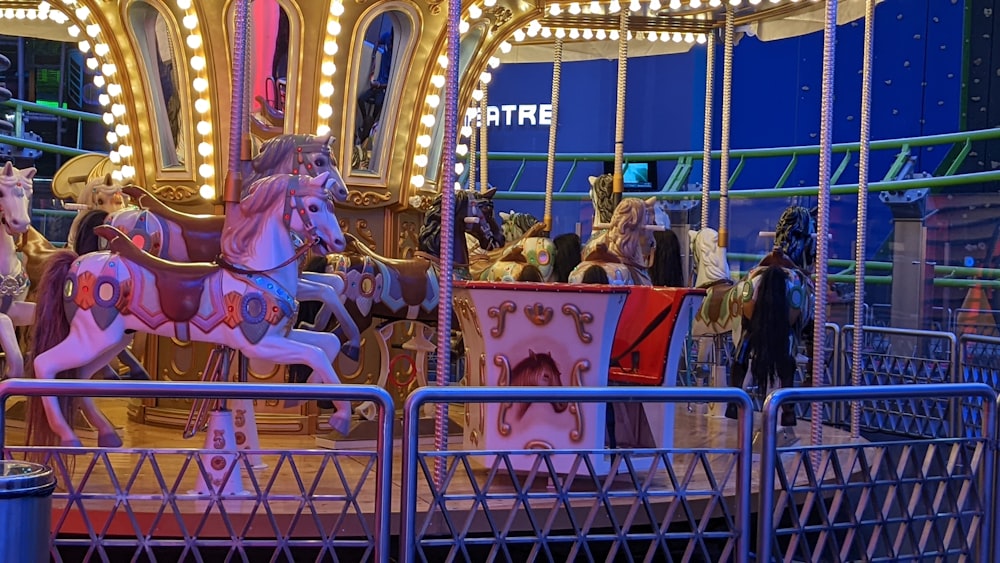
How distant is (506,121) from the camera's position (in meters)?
13.0

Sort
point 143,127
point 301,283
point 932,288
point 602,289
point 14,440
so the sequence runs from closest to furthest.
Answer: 1. point 602,289
2. point 301,283
3. point 14,440
4. point 143,127
5. point 932,288

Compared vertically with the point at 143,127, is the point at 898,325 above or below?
below

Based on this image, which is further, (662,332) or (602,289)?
(662,332)

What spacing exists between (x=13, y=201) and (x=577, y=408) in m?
2.94

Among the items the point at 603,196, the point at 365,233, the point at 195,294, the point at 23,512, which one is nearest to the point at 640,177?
the point at 603,196

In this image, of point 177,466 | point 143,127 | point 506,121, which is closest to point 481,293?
point 177,466

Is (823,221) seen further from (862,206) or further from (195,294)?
(195,294)

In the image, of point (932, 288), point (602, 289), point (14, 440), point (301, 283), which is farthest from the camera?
point (932, 288)

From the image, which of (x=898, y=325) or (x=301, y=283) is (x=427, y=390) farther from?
(x=898, y=325)

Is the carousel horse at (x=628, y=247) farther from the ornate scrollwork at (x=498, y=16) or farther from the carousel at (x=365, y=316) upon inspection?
the ornate scrollwork at (x=498, y=16)

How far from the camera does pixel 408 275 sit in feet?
18.5

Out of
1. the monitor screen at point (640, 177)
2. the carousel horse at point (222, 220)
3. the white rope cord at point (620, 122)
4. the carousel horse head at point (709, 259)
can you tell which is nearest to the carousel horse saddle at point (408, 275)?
the carousel horse at point (222, 220)

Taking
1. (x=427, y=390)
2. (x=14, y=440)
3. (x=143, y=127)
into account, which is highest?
(x=143, y=127)

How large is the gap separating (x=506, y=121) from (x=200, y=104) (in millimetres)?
7510
